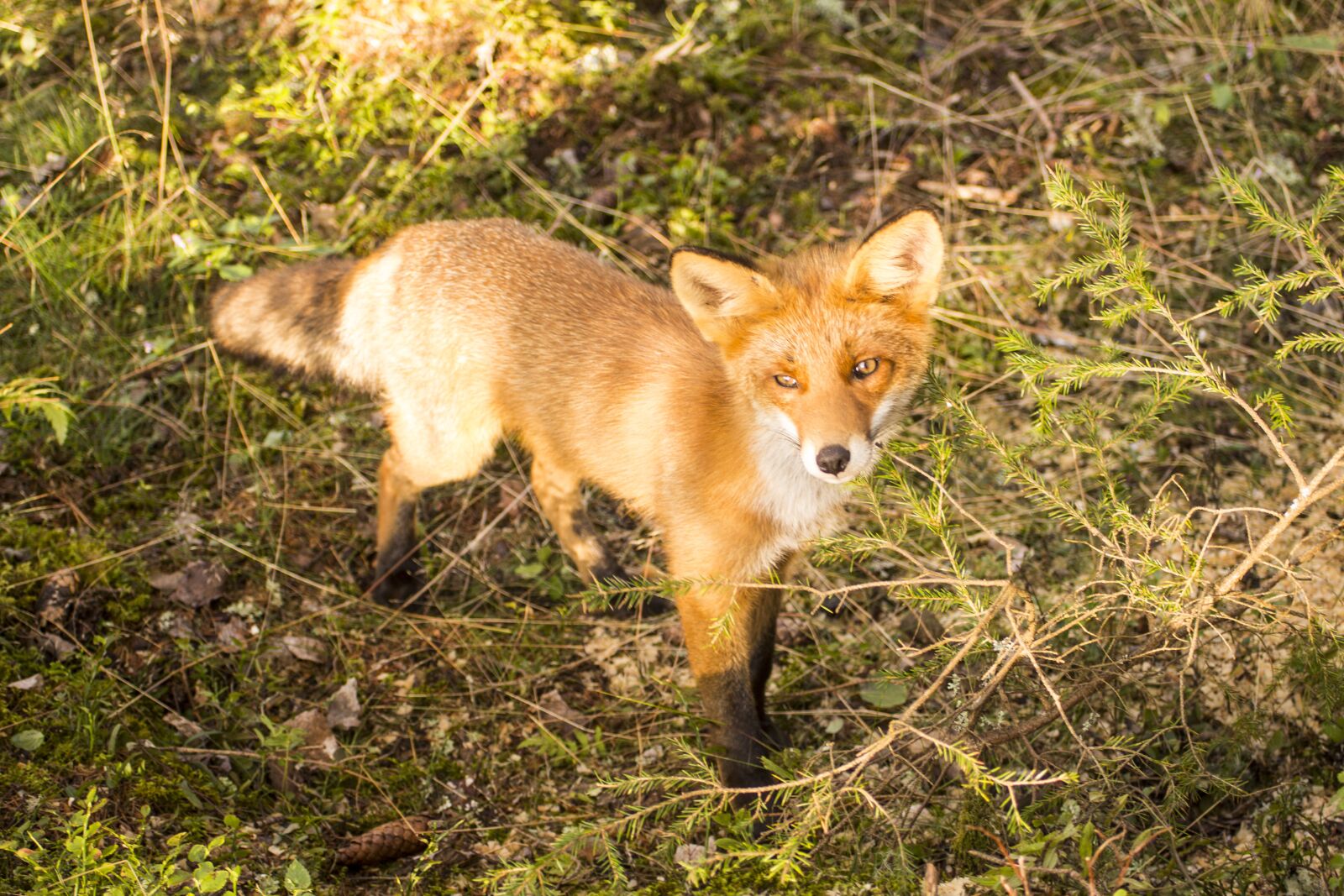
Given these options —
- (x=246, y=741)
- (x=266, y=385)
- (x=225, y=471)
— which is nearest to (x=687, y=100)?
(x=266, y=385)

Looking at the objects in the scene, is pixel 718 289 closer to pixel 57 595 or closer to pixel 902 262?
pixel 902 262

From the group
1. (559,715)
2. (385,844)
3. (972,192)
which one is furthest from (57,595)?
(972,192)

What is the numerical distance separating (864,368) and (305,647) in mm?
2304

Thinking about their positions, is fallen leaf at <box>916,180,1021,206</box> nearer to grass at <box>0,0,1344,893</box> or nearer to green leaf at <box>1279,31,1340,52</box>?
grass at <box>0,0,1344,893</box>

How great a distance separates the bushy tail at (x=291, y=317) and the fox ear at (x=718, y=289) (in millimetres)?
1552

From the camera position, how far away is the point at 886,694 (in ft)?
11.6

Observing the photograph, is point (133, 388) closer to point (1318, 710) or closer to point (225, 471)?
point (225, 471)

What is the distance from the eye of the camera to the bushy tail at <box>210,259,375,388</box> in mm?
4008

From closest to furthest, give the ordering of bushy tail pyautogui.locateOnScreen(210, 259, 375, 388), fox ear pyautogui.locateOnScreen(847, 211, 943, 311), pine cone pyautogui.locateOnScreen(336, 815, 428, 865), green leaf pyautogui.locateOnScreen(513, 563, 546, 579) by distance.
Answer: fox ear pyautogui.locateOnScreen(847, 211, 943, 311) < pine cone pyautogui.locateOnScreen(336, 815, 428, 865) < bushy tail pyautogui.locateOnScreen(210, 259, 375, 388) < green leaf pyautogui.locateOnScreen(513, 563, 546, 579)

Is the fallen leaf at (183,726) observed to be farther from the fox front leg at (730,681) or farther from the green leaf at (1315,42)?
the green leaf at (1315,42)

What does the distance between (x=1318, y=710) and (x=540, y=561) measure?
2.72m

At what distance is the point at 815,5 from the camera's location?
5.80 m

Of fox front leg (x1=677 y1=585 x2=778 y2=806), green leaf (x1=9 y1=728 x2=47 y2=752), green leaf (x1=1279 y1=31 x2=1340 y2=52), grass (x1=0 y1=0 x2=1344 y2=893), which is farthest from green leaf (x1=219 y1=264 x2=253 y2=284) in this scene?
green leaf (x1=1279 y1=31 x2=1340 y2=52)

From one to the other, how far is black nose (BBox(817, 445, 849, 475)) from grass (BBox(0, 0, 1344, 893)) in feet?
0.34
